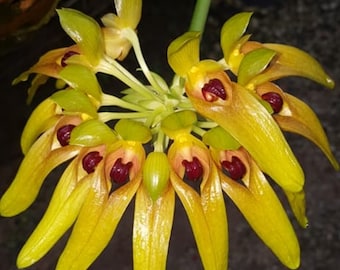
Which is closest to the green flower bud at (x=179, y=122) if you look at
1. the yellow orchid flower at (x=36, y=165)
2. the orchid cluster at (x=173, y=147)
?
the orchid cluster at (x=173, y=147)

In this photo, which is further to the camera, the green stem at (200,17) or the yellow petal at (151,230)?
the green stem at (200,17)

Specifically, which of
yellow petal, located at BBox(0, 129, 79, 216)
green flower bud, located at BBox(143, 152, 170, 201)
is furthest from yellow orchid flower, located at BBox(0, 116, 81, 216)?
green flower bud, located at BBox(143, 152, 170, 201)

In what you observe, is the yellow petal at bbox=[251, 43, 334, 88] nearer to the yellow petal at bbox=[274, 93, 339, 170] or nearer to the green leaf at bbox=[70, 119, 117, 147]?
the yellow petal at bbox=[274, 93, 339, 170]

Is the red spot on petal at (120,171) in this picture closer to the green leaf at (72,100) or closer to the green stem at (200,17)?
the green leaf at (72,100)

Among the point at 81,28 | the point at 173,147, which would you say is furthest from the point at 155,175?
the point at 81,28

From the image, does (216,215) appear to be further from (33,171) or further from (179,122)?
(33,171)

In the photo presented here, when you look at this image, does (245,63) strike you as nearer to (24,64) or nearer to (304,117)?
(304,117)
